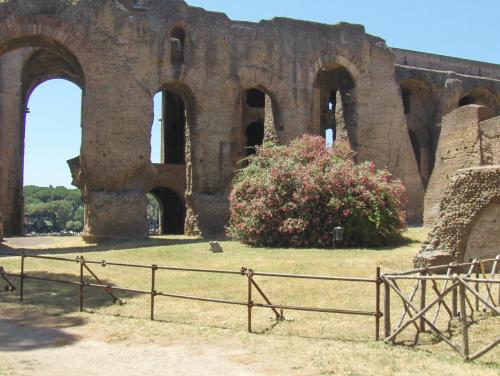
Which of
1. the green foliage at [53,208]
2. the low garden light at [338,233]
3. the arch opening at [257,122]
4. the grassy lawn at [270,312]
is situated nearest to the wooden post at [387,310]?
the grassy lawn at [270,312]

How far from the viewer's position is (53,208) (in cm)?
6322

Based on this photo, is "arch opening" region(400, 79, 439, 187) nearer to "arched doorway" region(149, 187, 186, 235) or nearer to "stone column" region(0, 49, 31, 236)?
"arched doorway" region(149, 187, 186, 235)

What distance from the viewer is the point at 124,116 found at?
17453mm

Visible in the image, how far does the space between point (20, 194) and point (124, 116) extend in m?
10.3

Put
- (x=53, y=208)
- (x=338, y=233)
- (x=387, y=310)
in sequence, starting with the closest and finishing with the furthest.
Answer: (x=387, y=310)
(x=338, y=233)
(x=53, y=208)

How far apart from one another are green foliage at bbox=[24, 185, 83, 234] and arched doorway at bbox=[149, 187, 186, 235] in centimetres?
2799

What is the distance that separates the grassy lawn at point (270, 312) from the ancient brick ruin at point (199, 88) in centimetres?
454

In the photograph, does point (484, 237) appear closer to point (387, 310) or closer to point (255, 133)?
point (387, 310)

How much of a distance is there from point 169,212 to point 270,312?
19.7m

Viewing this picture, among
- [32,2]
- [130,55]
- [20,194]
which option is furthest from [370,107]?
[20,194]

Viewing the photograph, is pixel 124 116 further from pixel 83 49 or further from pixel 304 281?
pixel 304 281

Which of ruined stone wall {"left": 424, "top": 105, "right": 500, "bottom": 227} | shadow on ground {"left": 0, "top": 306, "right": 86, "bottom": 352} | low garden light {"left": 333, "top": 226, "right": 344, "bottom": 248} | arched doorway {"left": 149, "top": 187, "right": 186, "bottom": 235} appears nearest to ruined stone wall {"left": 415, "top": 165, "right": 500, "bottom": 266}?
low garden light {"left": 333, "top": 226, "right": 344, "bottom": 248}

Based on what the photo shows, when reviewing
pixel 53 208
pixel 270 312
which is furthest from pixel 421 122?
pixel 53 208

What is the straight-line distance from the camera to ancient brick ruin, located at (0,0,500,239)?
17.1m
